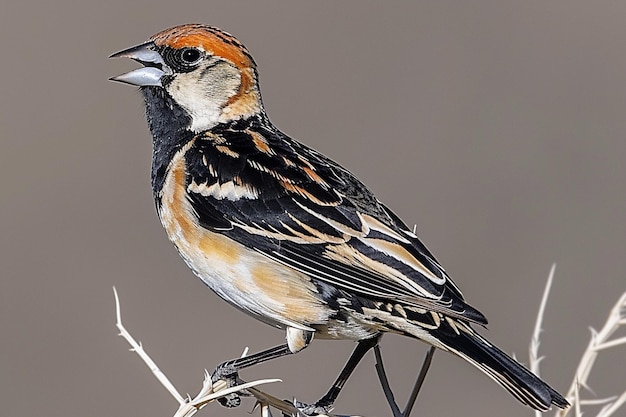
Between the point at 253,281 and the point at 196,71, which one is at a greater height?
the point at 196,71

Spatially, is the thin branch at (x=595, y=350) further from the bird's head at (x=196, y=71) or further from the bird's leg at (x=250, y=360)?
the bird's head at (x=196, y=71)

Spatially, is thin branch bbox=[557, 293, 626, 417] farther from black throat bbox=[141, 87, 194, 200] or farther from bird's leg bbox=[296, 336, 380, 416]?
black throat bbox=[141, 87, 194, 200]

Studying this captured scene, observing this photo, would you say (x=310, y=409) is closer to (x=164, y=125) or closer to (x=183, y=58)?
(x=164, y=125)

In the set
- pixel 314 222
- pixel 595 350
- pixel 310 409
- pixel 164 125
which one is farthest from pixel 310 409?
pixel 164 125

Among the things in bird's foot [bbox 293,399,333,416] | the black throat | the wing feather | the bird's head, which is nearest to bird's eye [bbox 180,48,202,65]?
the bird's head

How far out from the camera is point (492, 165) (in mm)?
10227

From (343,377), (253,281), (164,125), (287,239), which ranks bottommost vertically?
(343,377)

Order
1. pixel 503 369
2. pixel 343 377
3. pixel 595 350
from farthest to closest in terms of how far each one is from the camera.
A: pixel 343 377 < pixel 503 369 < pixel 595 350

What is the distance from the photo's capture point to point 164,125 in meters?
4.65

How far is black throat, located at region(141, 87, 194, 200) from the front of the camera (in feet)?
15.1

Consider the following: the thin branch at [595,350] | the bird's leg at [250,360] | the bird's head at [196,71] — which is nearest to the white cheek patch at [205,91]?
the bird's head at [196,71]

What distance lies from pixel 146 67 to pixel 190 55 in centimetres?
18

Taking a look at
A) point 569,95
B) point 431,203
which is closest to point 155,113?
point 431,203

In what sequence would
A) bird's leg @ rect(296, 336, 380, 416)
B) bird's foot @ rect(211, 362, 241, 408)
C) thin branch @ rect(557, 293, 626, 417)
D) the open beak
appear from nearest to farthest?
thin branch @ rect(557, 293, 626, 417), bird's foot @ rect(211, 362, 241, 408), bird's leg @ rect(296, 336, 380, 416), the open beak
